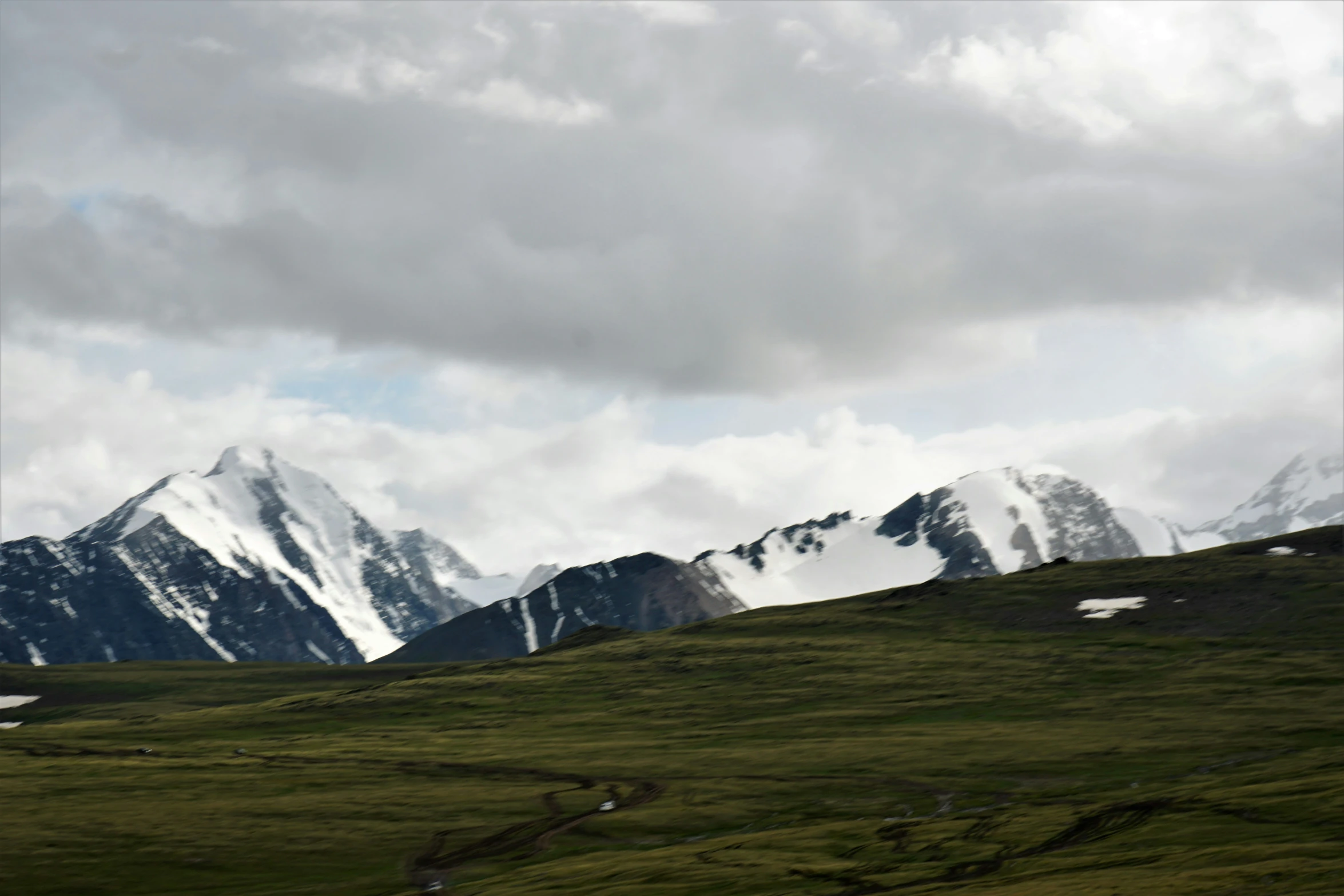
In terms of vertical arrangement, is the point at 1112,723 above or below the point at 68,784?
below

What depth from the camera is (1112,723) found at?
178 m

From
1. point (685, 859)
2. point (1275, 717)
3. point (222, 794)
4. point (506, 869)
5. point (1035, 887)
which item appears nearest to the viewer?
point (1035, 887)

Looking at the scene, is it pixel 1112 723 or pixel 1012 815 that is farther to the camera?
pixel 1112 723

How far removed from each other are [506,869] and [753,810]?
1105 inches

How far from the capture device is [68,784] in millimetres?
161375

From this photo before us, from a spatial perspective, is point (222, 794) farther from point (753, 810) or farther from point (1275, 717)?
point (1275, 717)

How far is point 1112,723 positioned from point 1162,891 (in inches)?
4254

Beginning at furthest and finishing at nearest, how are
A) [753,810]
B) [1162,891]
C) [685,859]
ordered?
[753,810]
[685,859]
[1162,891]

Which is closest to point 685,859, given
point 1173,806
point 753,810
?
point 753,810

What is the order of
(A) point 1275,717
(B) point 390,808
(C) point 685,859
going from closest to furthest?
(C) point 685,859, (B) point 390,808, (A) point 1275,717

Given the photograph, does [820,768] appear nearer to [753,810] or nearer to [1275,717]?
[753,810]

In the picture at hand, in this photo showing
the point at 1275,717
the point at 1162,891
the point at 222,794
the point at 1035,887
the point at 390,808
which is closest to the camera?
the point at 1162,891

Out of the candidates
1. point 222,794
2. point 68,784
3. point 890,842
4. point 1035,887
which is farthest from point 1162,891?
point 68,784

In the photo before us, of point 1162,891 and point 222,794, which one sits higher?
point 222,794
